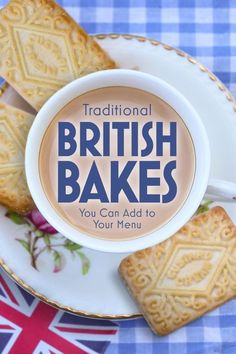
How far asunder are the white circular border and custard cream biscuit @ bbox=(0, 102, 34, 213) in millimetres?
46

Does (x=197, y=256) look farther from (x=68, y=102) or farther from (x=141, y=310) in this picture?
(x=68, y=102)

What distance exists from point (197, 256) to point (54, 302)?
153mm

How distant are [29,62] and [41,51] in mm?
16

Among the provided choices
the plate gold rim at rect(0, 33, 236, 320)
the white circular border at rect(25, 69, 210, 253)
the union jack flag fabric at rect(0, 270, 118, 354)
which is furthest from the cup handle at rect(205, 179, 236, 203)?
the union jack flag fabric at rect(0, 270, 118, 354)

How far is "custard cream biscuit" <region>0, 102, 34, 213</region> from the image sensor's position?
0.71 m

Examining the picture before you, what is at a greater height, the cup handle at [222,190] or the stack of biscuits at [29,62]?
the stack of biscuits at [29,62]

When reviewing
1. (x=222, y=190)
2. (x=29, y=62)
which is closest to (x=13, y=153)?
(x=29, y=62)

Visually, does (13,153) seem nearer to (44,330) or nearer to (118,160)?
(118,160)

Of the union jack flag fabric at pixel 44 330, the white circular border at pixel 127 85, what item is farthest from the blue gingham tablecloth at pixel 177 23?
the white circular border at pixel 127 85

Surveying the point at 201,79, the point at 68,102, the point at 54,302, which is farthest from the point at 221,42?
the point at 54,302

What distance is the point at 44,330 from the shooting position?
2.61 ft

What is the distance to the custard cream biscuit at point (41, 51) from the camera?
71 cm

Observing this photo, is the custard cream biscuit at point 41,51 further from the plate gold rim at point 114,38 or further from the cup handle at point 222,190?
the cup handle at point 222,190

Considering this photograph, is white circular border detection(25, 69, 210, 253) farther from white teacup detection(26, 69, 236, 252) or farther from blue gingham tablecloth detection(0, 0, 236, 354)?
blue gingham tablecloth detection(0, 0, 236, 354)
